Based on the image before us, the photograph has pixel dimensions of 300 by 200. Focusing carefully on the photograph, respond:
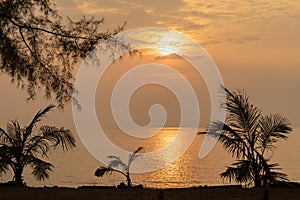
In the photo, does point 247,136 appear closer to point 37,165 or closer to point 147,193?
point 147,193

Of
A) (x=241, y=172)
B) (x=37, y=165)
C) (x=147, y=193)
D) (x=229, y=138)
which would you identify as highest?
(x=229, y=138)

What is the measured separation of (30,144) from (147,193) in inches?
200

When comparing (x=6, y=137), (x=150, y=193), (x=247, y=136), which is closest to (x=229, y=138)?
(x=247, y=136)

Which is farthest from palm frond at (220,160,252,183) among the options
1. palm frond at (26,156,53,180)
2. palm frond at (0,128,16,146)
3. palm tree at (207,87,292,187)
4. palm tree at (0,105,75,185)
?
palm frond at (0,128,16,146)

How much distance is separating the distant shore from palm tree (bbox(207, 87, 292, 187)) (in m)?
0.95

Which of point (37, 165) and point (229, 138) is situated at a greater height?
point (229, 138)

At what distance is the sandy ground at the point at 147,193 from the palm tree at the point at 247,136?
1273 millimetres

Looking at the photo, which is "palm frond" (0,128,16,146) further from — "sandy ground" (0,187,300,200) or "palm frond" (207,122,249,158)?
"palm frond" (207,122,249,158)

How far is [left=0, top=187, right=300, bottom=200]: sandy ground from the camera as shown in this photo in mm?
10375

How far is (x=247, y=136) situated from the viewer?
42.4 ft

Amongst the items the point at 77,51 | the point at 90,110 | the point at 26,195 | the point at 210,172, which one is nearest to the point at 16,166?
the point at 26,195

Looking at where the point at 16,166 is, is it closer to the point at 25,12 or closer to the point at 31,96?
the point at 31,96

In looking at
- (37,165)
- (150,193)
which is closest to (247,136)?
(150,193)

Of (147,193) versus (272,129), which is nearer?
(147,193)
